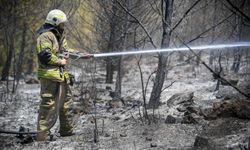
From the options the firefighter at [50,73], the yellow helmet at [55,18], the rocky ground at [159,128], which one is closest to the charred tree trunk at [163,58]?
the rocky ground at [159,128]

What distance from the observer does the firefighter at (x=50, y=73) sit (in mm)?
6109

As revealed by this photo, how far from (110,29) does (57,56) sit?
16.6 ft

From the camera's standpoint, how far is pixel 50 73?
20.3 feet

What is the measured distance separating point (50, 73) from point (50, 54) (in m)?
0.31

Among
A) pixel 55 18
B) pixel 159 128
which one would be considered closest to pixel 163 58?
pixel 159 128

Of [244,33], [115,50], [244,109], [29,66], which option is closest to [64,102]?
[244,109]

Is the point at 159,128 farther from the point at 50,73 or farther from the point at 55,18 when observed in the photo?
the point at 55,18

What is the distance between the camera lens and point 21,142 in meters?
6.09

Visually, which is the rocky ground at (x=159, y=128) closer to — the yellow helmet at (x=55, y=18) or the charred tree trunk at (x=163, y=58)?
the charred tree trunk at (x=163, y=58)

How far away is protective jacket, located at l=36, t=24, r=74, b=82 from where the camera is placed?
6066 millimetres

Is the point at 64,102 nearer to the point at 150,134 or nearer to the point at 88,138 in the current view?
the point at 88,138

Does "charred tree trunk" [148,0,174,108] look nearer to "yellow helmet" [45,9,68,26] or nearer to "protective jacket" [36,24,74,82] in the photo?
"protective jacket" [36,24,74,82]

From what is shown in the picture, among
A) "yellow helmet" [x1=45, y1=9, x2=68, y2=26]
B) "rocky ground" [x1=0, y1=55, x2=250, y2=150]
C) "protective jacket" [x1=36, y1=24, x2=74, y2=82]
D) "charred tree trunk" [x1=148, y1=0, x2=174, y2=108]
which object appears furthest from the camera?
"charred tree trunk" [x1=148, y1=0, x2=174, y2=108]

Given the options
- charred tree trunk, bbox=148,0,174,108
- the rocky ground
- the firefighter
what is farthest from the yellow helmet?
charred tree trunk, bbox=148,0,174,108
